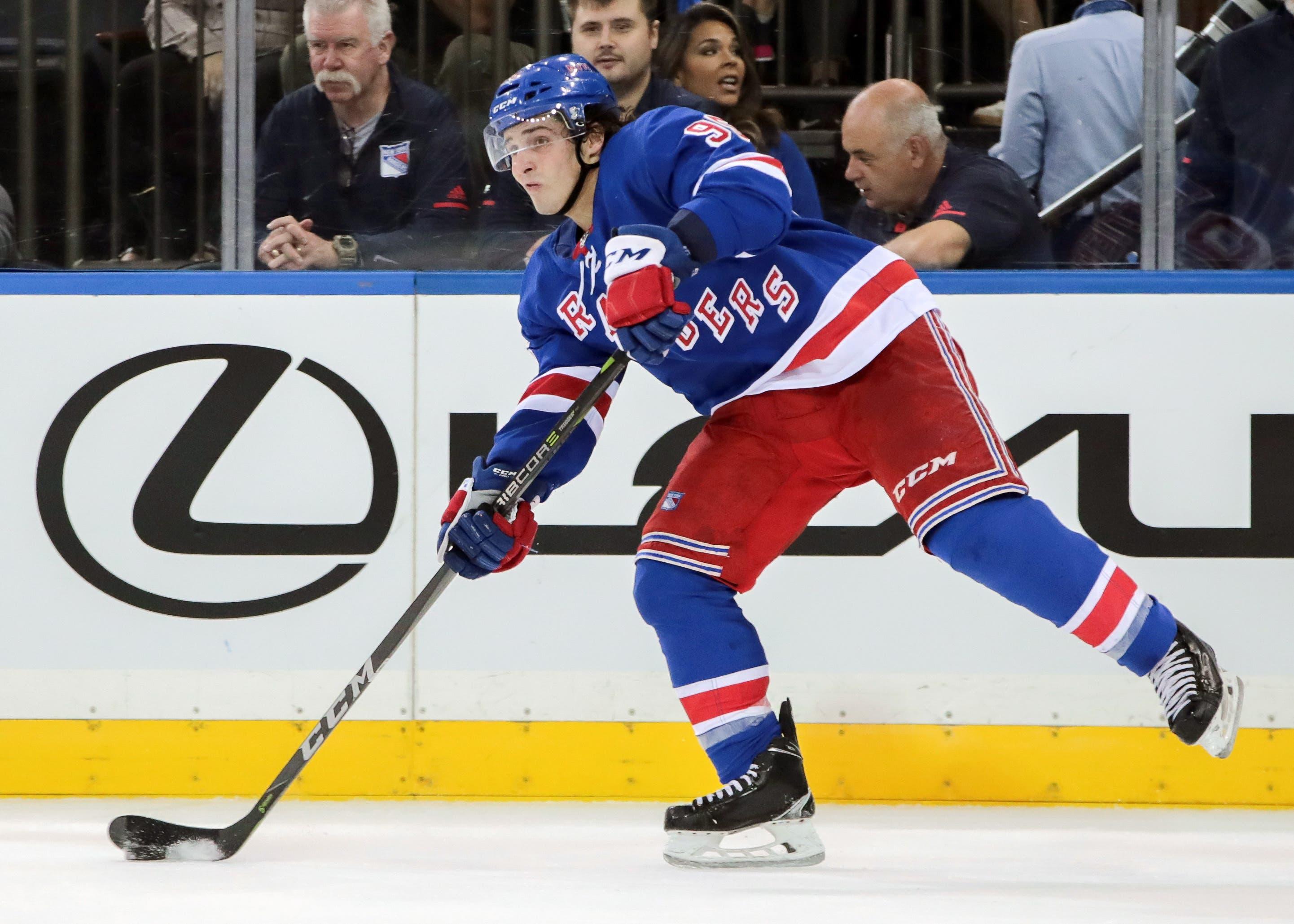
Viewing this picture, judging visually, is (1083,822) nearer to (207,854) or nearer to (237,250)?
(207,854)

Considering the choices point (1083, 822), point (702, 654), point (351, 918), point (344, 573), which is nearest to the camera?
point (351, 918)

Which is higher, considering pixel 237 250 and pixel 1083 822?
pixel 237 250

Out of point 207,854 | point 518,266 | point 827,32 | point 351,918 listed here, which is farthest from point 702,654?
point 827,32

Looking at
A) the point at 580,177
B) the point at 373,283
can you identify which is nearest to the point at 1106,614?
the point at 580,177

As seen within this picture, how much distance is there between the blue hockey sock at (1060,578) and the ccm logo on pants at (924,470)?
0.07 metres

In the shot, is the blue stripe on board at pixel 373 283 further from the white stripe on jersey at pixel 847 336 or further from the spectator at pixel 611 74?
the white stripe on jersey at pixel 847 336

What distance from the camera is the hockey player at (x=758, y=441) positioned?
6.70 feet

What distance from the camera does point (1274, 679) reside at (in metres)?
2.73

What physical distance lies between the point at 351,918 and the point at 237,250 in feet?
4.85

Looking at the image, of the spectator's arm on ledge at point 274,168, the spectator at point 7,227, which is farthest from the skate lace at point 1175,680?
the spectator at point 7,227

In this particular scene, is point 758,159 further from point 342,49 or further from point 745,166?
point 342,49

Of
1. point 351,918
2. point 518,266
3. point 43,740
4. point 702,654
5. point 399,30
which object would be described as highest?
point 399,30

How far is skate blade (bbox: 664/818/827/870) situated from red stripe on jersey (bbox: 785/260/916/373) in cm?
68

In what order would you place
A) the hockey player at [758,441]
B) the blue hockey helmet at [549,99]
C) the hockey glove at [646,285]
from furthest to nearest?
the blue hockey helmet at [549,99] → the hockey player at [758,441] → the hockey glove at [646,285]
